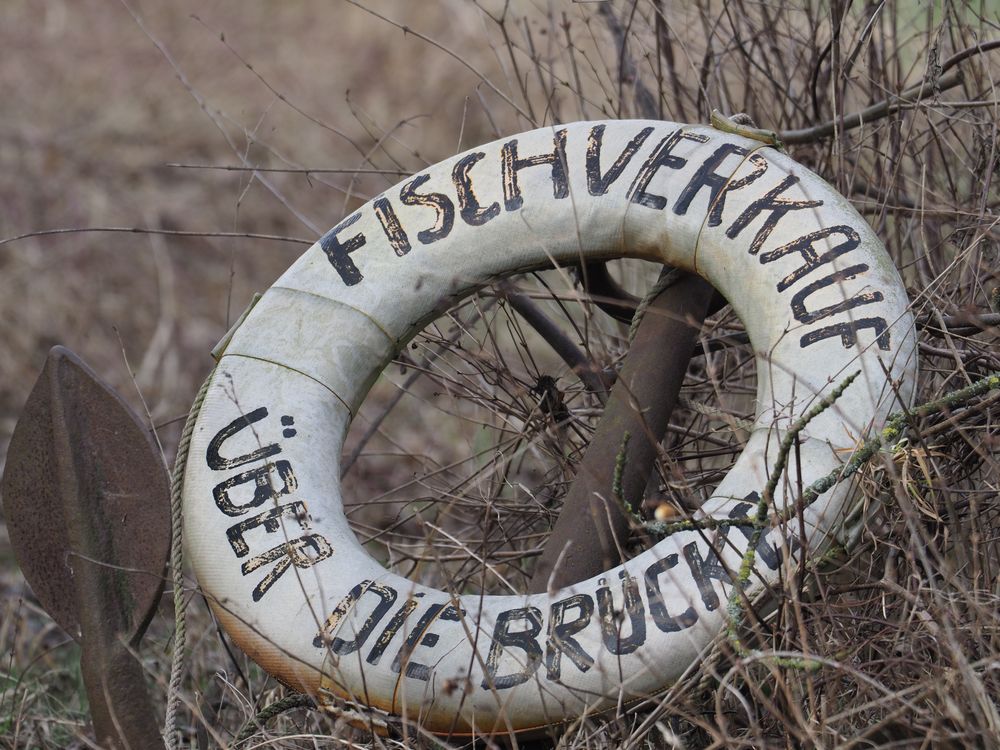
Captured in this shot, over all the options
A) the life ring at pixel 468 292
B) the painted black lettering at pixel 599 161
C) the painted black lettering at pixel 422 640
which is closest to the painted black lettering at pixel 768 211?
the life ring at pixel 468 292

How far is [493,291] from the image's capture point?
6.97ft

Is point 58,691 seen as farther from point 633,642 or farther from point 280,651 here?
point 633,642

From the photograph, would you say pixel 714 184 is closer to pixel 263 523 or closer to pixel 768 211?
pixel 768 211

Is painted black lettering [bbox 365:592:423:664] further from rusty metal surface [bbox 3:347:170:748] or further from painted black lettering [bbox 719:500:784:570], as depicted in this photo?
painted black lettering [bbox 719:500:784:570]

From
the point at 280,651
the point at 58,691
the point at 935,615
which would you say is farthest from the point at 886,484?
the point at 58,691

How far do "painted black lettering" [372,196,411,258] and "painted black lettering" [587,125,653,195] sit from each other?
32 centimetres

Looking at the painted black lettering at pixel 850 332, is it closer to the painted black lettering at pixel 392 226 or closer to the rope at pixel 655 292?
the rope at pixel 655 292

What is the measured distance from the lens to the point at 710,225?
1.86 metres

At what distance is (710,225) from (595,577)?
1.93 ft

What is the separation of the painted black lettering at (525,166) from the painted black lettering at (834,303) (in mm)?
420

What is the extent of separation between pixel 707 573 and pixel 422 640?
0.43 meters

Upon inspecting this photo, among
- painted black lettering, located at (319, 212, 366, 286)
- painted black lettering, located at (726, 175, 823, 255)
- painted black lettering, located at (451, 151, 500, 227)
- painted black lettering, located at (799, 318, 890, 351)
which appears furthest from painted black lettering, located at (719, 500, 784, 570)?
painted black lettering, located at (319, 212, 366, 286)

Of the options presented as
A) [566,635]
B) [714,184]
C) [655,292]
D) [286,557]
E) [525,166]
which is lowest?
[566,635]

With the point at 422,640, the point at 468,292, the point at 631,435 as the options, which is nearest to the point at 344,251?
the point at 468,292
